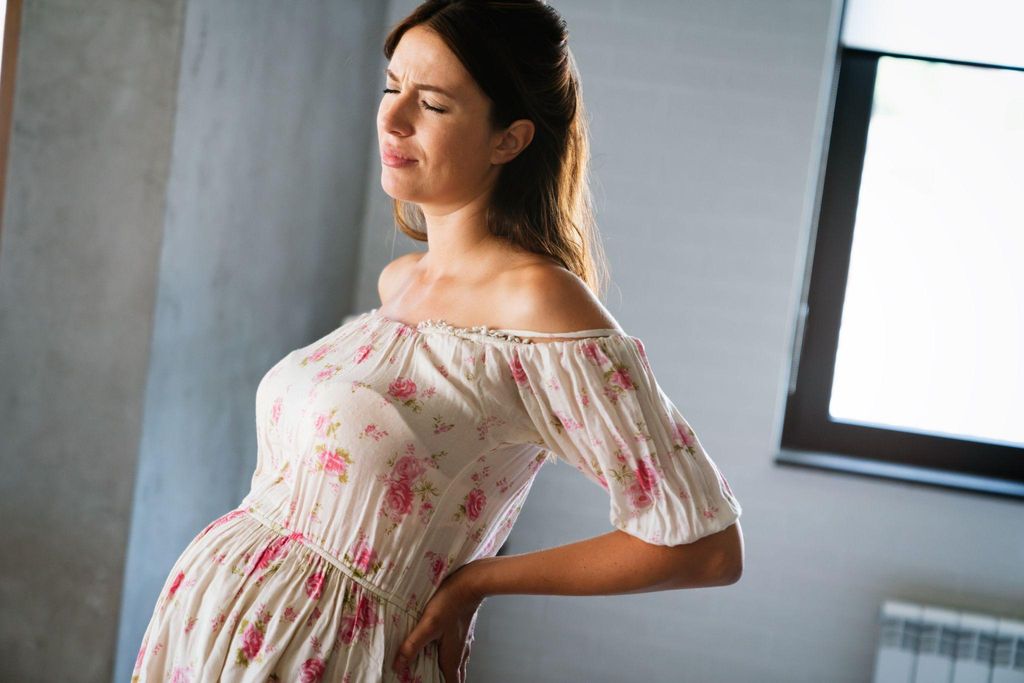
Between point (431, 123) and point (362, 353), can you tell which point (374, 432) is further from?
point (431, 123)

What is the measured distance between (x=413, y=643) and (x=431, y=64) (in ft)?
2.02

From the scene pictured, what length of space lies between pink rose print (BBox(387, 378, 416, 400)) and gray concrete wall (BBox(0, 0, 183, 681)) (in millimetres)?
1085

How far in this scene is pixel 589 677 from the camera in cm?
304

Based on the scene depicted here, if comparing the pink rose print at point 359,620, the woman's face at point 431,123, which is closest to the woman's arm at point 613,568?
the pink rose print at point 359,620

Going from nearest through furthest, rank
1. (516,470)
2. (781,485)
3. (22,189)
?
(516,470) → (22,189) → (781,485)

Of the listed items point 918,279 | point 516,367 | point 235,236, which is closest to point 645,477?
point 516,367

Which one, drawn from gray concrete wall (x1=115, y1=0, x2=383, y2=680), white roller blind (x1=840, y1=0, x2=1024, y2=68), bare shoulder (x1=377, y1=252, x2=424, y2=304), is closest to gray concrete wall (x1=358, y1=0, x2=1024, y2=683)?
white roller blind (x1=840, y1=0, x2=1024, y2=68)

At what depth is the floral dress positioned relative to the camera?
1.00 meters

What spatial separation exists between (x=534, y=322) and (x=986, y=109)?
2452 millimetres

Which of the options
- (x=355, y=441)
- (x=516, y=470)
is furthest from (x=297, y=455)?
(x=516, y=470)

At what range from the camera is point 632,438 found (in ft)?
3.25

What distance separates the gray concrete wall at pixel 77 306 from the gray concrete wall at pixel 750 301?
112cm

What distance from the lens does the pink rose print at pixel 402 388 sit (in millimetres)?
1039

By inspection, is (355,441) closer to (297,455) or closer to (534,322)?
(297,455)
